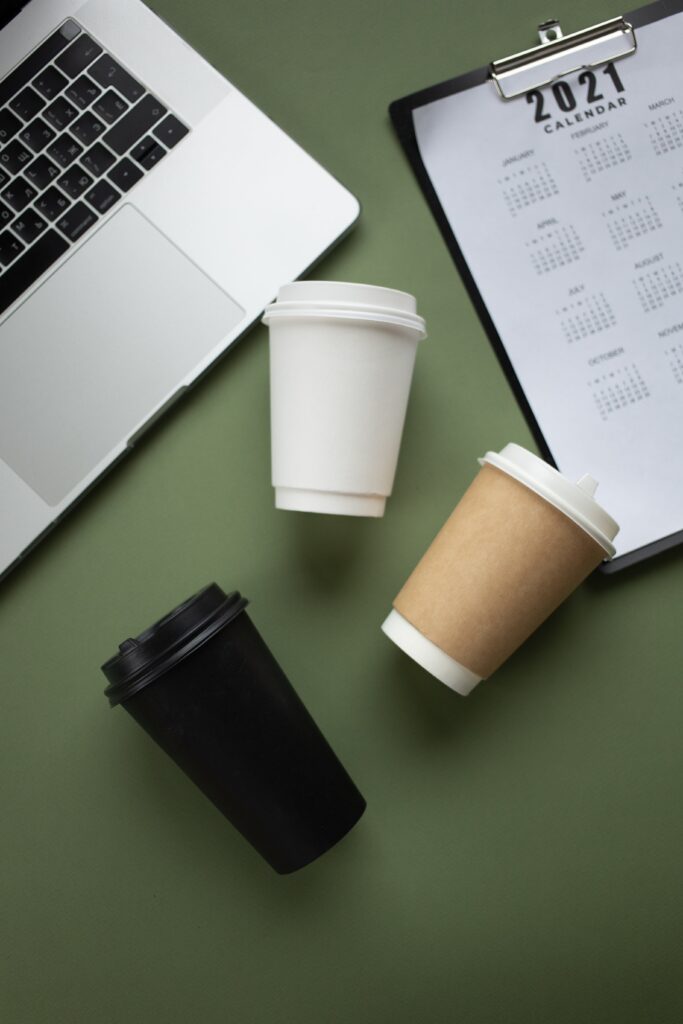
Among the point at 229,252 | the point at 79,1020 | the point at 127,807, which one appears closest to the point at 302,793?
the point at 127,807

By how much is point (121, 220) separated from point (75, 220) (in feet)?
0.12

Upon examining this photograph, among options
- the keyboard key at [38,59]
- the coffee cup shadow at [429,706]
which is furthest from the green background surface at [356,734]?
the keyboard key at [38,59]

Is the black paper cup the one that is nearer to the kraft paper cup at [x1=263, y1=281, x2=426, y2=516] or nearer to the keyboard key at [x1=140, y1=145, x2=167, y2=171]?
the kraft paper cup at [x1=263, y1=281, x2=426, y2=516]

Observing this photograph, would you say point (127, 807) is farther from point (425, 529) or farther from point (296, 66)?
→ point (296, 66)

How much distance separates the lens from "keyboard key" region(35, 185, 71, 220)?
2.01ft

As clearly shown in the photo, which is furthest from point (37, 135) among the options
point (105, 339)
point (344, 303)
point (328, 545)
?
point (328, 545)

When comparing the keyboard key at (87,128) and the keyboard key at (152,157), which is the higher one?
the keyboard key at (152,157)

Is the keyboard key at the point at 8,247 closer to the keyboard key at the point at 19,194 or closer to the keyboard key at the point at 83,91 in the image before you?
the keyboard key at the point at 19,194

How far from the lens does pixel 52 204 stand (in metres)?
0.61

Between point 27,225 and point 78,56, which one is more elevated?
point 78,56

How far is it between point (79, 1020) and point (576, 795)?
1.63 ft

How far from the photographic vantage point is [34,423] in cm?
63

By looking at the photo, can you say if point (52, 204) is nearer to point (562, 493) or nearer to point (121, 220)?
point (121, 220)

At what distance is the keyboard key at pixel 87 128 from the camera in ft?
2.00
